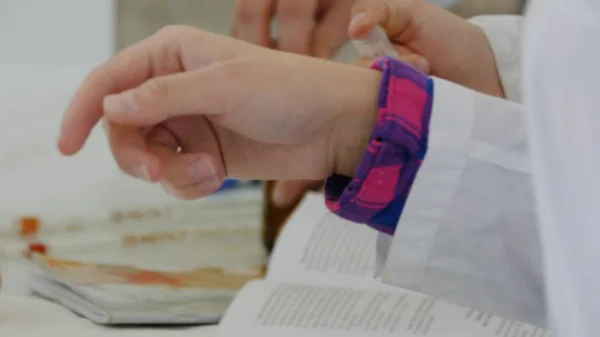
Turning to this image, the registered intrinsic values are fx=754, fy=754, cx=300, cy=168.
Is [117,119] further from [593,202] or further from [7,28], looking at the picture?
[7,28]

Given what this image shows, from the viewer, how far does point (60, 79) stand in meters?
0.84

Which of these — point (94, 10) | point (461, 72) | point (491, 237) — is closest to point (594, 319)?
point (491, 237)

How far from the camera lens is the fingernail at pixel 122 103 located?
0.90ft

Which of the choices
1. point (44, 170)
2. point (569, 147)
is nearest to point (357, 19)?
point (569, 147)

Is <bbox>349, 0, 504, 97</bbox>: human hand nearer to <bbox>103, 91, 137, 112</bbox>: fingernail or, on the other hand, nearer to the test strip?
the test strip

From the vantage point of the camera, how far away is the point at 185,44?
31 centimetres

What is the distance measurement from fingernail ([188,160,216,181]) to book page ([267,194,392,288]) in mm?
155

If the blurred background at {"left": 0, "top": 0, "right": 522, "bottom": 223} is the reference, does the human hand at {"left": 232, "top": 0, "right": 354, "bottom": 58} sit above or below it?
above

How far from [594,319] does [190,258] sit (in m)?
0.43

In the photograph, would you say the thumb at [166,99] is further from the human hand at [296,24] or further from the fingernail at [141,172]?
the human hand at [296,24]

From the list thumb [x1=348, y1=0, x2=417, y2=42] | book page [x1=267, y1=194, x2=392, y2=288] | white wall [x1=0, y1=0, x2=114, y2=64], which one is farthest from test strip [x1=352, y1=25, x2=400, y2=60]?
white wall [x1=0, y1=0, x2=114, y2=64]

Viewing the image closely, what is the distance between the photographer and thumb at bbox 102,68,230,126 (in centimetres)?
27

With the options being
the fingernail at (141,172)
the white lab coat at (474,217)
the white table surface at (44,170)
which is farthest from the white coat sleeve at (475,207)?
the white table surface at (44,170)

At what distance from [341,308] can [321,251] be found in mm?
83
